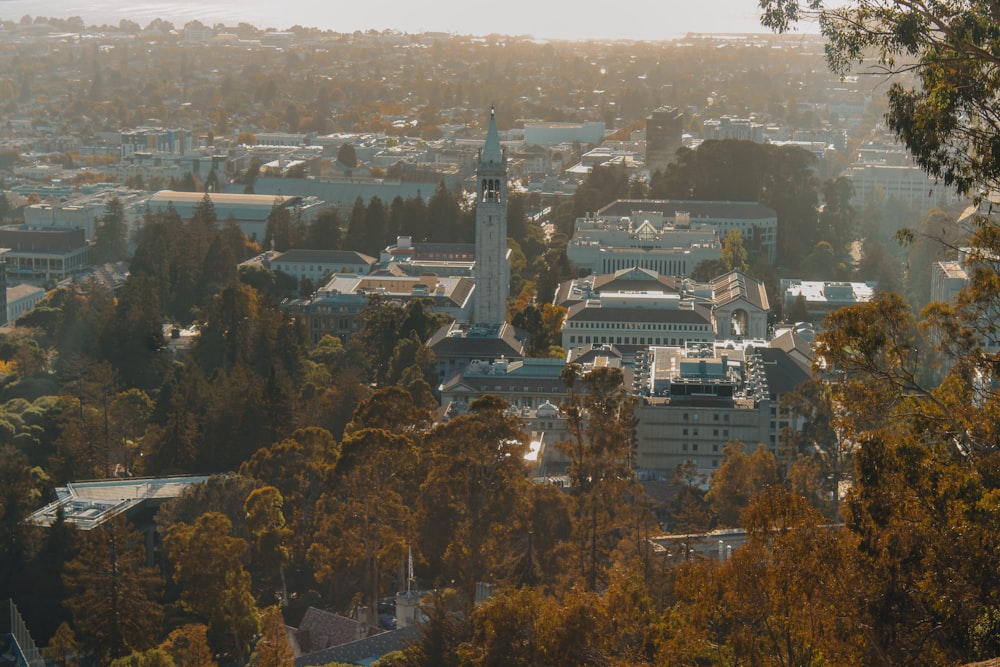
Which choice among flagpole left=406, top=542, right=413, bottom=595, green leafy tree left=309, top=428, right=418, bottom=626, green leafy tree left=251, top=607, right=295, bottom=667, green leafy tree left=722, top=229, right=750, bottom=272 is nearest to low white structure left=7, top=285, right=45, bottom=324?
green leafy tree left=722, top=229, right=750, bottom=272

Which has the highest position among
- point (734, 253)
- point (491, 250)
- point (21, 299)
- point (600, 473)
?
point (600, 473)

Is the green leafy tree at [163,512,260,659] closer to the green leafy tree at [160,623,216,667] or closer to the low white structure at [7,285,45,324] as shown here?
the green leafy tree at [160,623,216,667]

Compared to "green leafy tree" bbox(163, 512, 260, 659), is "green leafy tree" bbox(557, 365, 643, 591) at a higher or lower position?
higher

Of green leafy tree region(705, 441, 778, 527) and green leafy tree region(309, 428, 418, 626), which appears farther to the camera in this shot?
green leafy tree region(705, 441, 778, 527)

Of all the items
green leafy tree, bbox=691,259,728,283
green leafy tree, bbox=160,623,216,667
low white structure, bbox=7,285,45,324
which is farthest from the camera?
green leafy tree, bbox=691,259,728,283

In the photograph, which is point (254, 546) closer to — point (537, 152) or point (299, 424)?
point (299, 424)

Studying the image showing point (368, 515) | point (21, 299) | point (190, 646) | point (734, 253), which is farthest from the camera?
point (734, 253)

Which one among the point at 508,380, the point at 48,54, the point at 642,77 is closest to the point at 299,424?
the point at 508,380

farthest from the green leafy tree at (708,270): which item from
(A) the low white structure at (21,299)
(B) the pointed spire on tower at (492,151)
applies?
(A) the low white structure at (21,299)

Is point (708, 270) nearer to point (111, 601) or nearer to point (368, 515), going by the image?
point (368, 515)

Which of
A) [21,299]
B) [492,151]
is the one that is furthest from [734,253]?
[21,299]

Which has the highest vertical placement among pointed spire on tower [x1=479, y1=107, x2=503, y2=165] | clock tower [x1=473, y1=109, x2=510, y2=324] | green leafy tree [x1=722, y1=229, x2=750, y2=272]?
pointed spire on tower [x1=479, y1=107, x2=503, y2=165]

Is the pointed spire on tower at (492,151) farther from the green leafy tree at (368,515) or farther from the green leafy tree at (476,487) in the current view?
the green leafy tree at (368,515)
